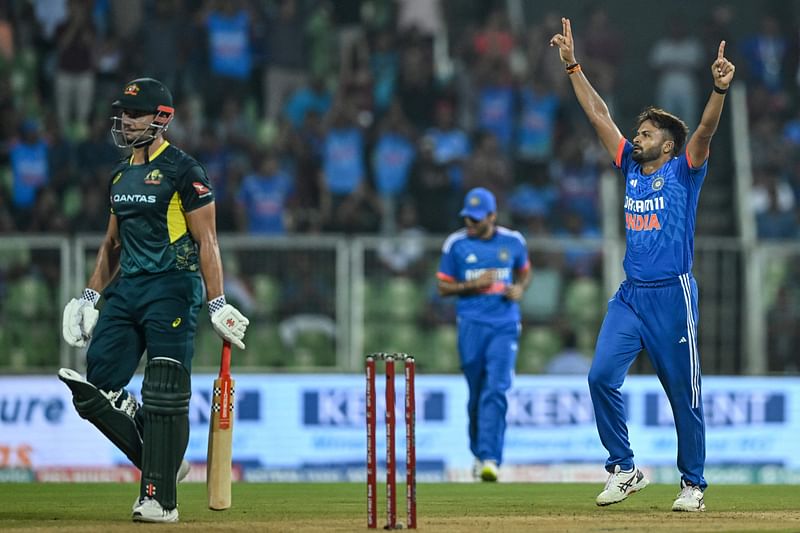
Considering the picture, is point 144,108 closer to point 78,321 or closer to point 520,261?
point 78,321

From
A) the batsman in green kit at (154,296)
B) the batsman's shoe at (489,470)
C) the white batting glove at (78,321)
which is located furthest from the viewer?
the batsman's shoe at (489,470)

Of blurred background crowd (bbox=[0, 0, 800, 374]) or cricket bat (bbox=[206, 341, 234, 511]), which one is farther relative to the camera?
blurred background crowd (bbox=[0, 0, 800, 374])

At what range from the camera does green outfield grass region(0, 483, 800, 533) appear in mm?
7688

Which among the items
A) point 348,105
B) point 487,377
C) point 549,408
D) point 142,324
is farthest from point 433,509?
point 348,105

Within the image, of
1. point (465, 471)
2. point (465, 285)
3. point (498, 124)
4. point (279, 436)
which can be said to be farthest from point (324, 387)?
point (498, 124)

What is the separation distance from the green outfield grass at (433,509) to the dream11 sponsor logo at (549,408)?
3.25m

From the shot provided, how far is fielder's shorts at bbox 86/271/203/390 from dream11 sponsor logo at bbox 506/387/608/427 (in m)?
7.14

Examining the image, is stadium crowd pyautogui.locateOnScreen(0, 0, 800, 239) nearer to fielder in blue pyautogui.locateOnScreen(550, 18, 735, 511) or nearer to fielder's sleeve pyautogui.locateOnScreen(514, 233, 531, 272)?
fielder's sleeve pyautogui.locateOnScreen(514, 233, 531, 272)

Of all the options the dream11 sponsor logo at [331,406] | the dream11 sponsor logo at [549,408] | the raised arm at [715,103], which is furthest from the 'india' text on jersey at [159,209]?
the dream11 sponsor logo at [549,408]

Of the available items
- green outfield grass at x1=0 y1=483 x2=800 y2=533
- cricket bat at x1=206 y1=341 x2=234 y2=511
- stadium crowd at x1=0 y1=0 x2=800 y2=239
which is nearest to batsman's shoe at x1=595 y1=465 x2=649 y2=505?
green outfield grass at x1=0 y1=483 x2=800 y2=533

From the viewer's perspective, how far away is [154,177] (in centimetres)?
795

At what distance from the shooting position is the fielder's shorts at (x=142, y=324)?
7.91 metres

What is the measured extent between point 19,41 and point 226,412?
1270 cm

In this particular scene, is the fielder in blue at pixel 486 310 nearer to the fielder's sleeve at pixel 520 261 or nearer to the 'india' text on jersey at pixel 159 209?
the fielder's sleeve at pixel 520 261
